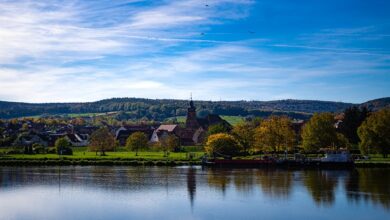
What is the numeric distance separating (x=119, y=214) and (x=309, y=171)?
1559 inches

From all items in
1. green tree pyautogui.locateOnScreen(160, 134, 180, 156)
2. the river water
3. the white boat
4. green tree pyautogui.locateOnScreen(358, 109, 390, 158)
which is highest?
green tree pyautogui.locateOnScreen(358, 109, 390, 158)

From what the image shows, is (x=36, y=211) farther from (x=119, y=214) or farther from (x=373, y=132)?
(x=373, y=132)

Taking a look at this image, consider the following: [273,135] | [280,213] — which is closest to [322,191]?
[280,213]

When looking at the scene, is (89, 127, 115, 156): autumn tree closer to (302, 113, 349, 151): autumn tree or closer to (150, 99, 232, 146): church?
(150, 99, 232, 146): church

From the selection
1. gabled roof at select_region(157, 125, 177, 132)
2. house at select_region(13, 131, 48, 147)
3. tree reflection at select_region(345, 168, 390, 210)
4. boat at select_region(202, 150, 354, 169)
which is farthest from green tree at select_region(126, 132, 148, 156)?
gabled roof at select_region(157, 125, 177, 132)

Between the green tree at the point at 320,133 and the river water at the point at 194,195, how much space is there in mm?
16627

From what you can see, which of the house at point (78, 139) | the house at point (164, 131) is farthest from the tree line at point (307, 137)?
the house at point (78, 139)

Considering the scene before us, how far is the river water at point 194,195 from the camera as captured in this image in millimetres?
38375

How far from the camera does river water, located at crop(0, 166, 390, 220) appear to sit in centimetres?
3838

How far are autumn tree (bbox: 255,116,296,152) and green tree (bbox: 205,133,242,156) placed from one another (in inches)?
151

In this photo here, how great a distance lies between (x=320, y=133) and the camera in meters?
83.5

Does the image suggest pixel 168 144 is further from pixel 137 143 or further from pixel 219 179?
pixel 219 179

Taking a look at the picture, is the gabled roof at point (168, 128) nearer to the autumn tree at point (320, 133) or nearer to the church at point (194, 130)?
the church at point (194, 130)

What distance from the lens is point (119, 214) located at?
3816cm
